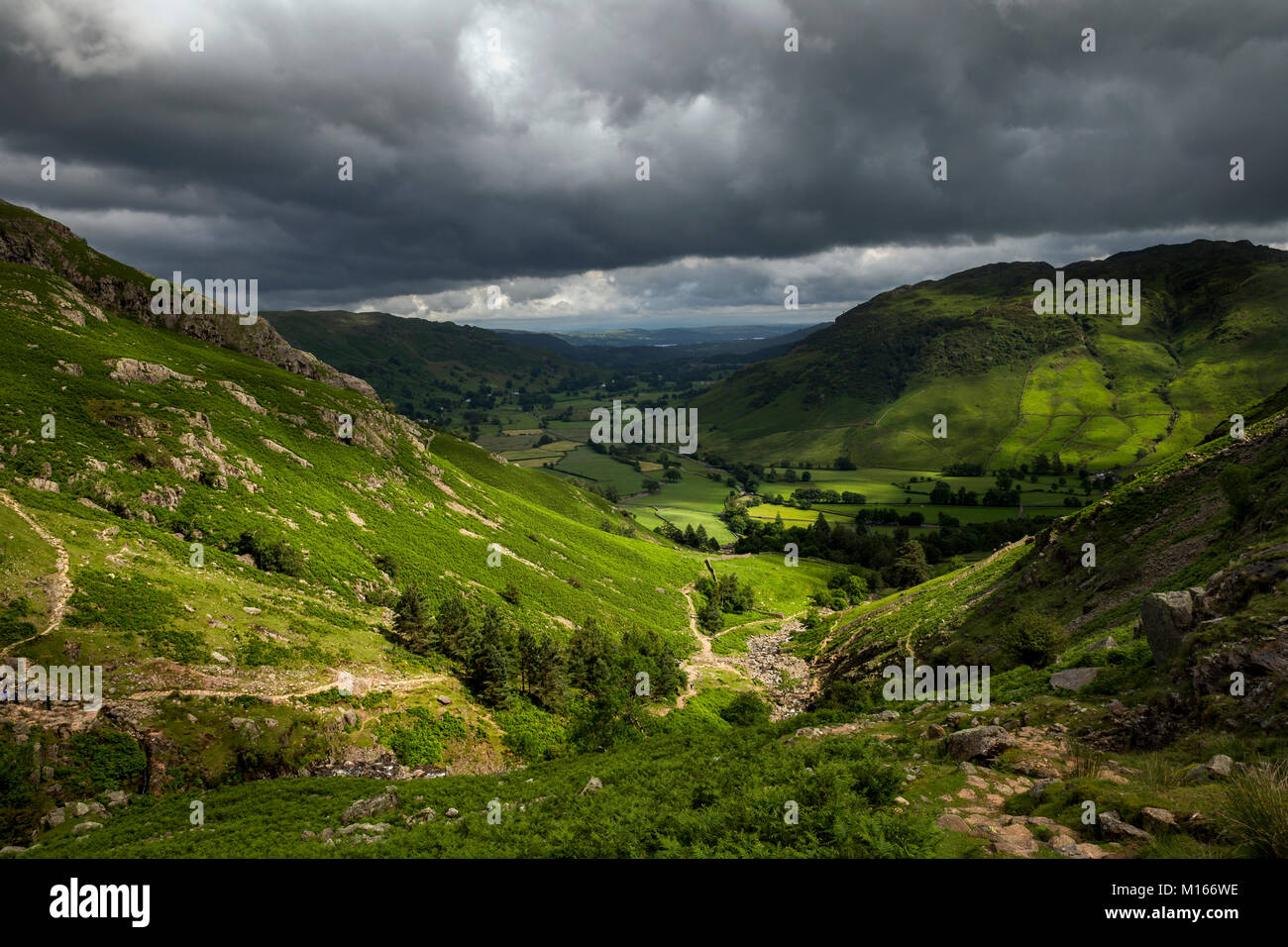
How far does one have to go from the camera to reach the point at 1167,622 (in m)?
22.0

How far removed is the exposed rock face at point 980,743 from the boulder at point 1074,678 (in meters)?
6.98

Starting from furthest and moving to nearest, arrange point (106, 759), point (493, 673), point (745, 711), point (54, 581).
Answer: point (745, 711)
point (493, 673)
point (54, 581)
point (106, 759)

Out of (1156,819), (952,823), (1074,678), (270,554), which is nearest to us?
(1156,819)

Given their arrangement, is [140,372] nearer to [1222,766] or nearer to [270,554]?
[270,554]

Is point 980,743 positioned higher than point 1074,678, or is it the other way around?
point 1074,678

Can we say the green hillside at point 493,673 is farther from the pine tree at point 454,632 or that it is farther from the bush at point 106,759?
the pine tree at point 454,632

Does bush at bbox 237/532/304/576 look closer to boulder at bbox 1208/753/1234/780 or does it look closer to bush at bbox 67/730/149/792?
bush at bbox 67/730/149/792

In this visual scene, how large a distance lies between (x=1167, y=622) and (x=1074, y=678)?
4.62m

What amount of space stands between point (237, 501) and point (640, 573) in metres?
68.9

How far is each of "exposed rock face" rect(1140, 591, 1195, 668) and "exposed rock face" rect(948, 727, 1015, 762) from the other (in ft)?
26.2

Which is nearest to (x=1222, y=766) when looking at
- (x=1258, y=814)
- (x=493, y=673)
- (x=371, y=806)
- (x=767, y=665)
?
(x=1258, y=814)

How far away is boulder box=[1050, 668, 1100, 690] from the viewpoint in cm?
2377

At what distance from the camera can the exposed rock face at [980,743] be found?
19.0 m

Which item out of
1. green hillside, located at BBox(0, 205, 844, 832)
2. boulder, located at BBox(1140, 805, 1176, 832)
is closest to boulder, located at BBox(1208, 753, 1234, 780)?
boulder, located at BBox(1140, 805, 1176, 832)
